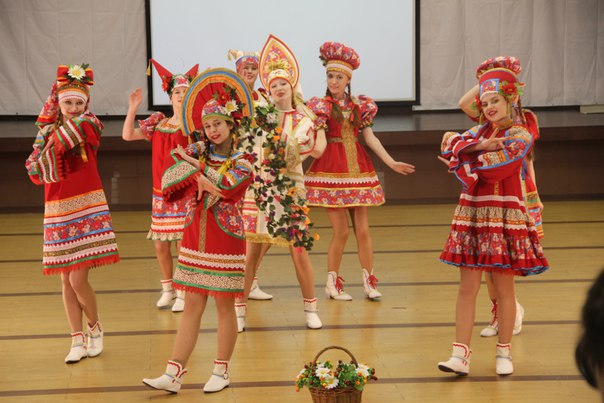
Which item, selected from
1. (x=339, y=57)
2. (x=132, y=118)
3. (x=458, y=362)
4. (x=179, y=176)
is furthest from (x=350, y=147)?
(x=179, y=176)

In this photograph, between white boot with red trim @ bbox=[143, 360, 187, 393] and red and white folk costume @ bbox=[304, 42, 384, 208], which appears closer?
white boot with red trim @ bbox=[143, 360, 187, 393]

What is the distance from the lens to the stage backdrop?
942 cm

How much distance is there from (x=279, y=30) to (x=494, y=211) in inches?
244

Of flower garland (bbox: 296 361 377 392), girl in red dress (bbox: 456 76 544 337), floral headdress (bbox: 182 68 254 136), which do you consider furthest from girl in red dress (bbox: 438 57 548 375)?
floral headdress (bbox: 182 68 254 136)

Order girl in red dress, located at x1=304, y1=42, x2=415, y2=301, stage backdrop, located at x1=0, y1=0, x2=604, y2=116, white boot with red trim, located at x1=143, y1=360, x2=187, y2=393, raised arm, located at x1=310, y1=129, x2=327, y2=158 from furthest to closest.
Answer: stage backdrop, located at x1=0, y1=0, x2=604, y2=116
girl in red dress, located at x1=304, y1=42, x2=415, y2=301
raised arm, located at x1=310, y1=129, x2=327, y2=158
white boot with red trim, located at x1=143, y1=360, x2=187, y2=393

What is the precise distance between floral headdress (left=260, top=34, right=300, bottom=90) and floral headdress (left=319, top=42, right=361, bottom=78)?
0.37 meters

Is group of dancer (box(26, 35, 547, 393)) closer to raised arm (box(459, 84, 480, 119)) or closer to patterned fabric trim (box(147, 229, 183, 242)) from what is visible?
raised arm (box(459, 84, 480, 119))

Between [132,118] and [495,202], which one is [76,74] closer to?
[132,118]

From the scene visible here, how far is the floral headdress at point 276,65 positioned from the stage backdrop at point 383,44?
4836mm

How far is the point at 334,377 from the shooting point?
3232mm

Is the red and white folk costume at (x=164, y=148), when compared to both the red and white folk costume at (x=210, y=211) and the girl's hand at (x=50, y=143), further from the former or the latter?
the red and white folk costume at (x=210, y=211)

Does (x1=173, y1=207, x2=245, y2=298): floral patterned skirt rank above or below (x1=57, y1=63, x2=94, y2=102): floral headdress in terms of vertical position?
below

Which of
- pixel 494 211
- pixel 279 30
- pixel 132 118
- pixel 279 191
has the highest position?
pixel 279 30

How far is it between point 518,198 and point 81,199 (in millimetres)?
1918
